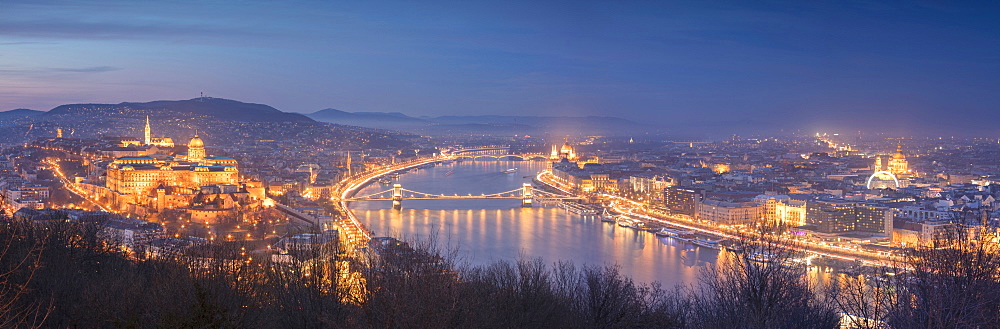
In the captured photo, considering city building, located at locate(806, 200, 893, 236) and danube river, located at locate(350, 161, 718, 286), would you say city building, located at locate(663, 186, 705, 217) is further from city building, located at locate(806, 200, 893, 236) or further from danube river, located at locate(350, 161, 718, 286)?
city building, located at locate(806, 200, 893, 236)

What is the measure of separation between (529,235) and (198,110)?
40.1 m

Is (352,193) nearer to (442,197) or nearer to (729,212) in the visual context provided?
(442,197)

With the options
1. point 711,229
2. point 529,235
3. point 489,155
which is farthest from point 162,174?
point 489,155

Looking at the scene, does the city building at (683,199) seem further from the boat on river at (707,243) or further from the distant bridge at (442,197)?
the boat on river at (707,243)

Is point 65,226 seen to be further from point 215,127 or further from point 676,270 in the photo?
point 215,127

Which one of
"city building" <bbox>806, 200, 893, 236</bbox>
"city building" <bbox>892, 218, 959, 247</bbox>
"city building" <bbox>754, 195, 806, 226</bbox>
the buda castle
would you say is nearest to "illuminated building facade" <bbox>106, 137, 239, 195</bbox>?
the buda castle

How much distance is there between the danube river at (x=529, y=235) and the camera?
12289 millimetres

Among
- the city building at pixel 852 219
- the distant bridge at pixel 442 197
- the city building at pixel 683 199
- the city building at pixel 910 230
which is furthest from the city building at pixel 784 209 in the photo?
the distant bridge at pixel 442 197

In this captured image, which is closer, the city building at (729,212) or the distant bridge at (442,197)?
the city building at (729,212)

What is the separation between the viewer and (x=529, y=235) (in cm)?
1530

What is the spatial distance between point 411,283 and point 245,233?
9.99 m

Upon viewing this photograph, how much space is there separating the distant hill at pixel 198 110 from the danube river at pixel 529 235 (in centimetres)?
2680

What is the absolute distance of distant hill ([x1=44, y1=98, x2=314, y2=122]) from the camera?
4634 centimetres

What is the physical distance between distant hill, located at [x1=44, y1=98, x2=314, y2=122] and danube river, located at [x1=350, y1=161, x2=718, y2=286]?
26799mm
